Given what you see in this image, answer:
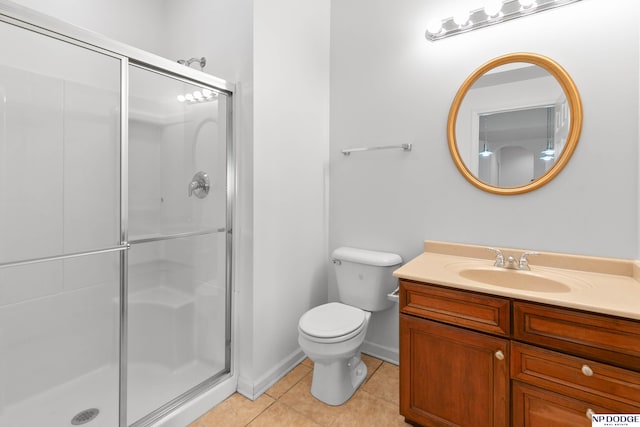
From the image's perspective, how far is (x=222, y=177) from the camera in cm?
183

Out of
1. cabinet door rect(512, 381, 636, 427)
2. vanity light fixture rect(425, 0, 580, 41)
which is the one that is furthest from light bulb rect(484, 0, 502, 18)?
cabinet door rect(512, 381, 636, 427)

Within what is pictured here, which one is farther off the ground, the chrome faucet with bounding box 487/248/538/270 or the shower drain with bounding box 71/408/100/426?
the chrome faucet with bounding box 487/248/538/270

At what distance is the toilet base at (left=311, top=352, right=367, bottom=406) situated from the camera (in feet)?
5.63

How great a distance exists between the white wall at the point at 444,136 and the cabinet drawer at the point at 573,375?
674mm

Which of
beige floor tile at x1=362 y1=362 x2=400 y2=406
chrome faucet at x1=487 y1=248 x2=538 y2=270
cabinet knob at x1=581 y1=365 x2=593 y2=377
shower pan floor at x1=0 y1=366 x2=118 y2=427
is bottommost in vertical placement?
beige floor tile at x1=362 y1=362 x2=400 y2=406

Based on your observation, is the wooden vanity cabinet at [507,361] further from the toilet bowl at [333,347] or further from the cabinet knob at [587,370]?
the toilet bowl at [333,347]

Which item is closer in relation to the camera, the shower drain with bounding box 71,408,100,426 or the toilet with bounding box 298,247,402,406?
the shower drain with bounding box 71,408,100,426

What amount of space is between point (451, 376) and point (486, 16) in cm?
190

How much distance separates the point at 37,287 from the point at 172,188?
2.87ft

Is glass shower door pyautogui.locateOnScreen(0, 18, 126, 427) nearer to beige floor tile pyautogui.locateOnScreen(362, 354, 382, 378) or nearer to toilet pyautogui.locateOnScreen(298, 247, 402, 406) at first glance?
toilet pyautogui.locateOnScreen(298, 247, 402, 406)

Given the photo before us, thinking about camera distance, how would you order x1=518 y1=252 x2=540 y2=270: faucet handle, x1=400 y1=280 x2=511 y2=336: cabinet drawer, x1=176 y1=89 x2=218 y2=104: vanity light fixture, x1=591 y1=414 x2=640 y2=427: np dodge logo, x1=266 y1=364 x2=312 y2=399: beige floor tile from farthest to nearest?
x1=266 y1=364 x2=312 y2=399: beige floor tile
x1=176 y1=89 x2=218 y2=104: vanity light fixture
x1=518 y1=252 x2=540 y2=270: faucet handle
x1=400 y1=280 x2=511 y2=336: cabinet drawer
x1=591 y1=414 x2=640 y2=427: np dodge logo

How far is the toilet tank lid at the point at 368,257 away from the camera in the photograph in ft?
6.36

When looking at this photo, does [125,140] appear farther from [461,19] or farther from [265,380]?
[461,19]

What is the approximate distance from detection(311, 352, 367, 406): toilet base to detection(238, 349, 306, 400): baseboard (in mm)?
244
